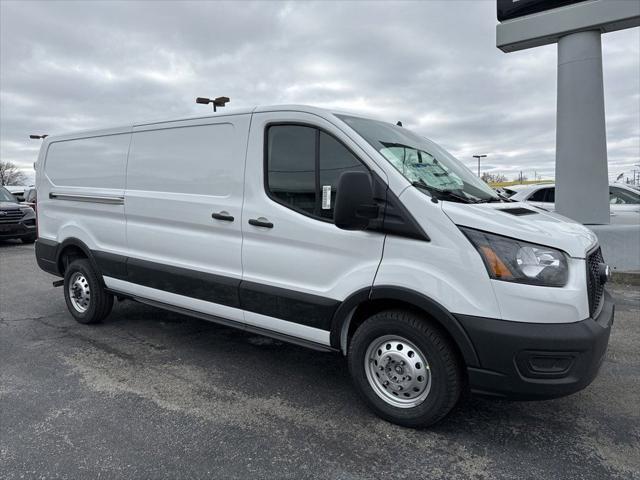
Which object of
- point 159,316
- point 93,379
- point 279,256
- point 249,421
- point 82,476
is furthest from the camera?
point 159,316

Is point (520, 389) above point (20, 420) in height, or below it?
above

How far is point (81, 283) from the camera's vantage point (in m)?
5.32

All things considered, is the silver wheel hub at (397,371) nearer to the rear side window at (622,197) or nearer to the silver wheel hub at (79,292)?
the silver wheel hub at (79,292)

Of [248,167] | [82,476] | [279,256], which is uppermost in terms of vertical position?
[248,167]

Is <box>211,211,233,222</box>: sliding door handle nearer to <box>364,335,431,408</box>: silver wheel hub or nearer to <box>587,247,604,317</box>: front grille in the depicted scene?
<box>364,335,431,408</box>: silver wheel hub

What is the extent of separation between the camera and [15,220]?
12969 mm

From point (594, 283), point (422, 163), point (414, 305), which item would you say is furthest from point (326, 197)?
point (594, 283)

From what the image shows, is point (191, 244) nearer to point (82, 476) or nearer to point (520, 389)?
point (82, 476)

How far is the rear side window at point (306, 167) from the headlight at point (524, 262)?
0.97 meters

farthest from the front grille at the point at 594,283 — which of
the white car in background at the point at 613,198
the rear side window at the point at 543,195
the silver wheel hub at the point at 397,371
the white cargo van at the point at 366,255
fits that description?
the rear side window at the point at 543,195

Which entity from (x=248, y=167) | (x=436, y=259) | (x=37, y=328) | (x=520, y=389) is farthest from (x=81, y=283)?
(x=520, y=389)

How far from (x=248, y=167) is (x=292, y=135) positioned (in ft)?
1.41

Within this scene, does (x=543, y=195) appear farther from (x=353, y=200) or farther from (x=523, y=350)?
(x=353, y=200)

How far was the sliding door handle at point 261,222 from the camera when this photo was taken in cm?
353
